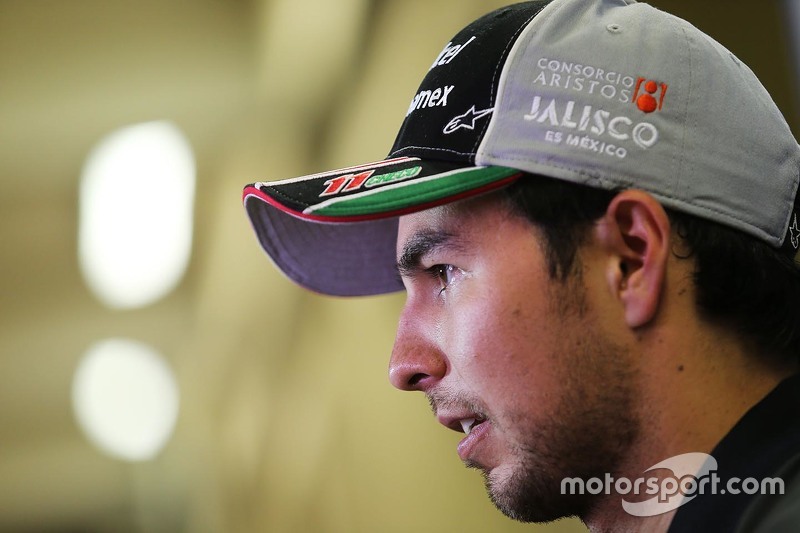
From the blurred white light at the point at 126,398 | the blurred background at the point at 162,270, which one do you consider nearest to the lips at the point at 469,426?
the blurred background at the point at 162,270

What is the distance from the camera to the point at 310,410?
2271 millimetres

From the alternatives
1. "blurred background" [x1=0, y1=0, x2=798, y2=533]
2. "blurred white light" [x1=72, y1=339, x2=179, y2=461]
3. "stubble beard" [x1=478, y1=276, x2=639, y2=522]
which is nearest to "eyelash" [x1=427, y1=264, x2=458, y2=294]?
"stubble beard" [x1=478, y1=276, x2=639, y2=522]

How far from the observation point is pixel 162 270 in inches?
98.2

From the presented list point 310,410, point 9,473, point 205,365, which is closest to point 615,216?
point 310,410

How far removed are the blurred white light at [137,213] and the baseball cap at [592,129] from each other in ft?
5.91

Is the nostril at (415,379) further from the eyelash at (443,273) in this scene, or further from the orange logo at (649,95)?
the orange logo at (649,95)

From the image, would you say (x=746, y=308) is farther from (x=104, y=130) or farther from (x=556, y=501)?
(x=104, y=130)

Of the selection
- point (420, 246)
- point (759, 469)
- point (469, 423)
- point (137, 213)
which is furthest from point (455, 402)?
point (137, 213)

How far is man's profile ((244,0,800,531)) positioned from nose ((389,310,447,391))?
0.02m

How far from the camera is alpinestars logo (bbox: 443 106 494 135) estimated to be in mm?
692

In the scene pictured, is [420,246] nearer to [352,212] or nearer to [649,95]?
[352,212]

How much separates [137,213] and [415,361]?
188 cm

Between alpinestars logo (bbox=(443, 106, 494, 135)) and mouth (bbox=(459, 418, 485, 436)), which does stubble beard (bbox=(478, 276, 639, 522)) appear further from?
alpinestars logo (bbox=(443, 106, 494, 135))

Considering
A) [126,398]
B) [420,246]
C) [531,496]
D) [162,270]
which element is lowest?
[126,398]
